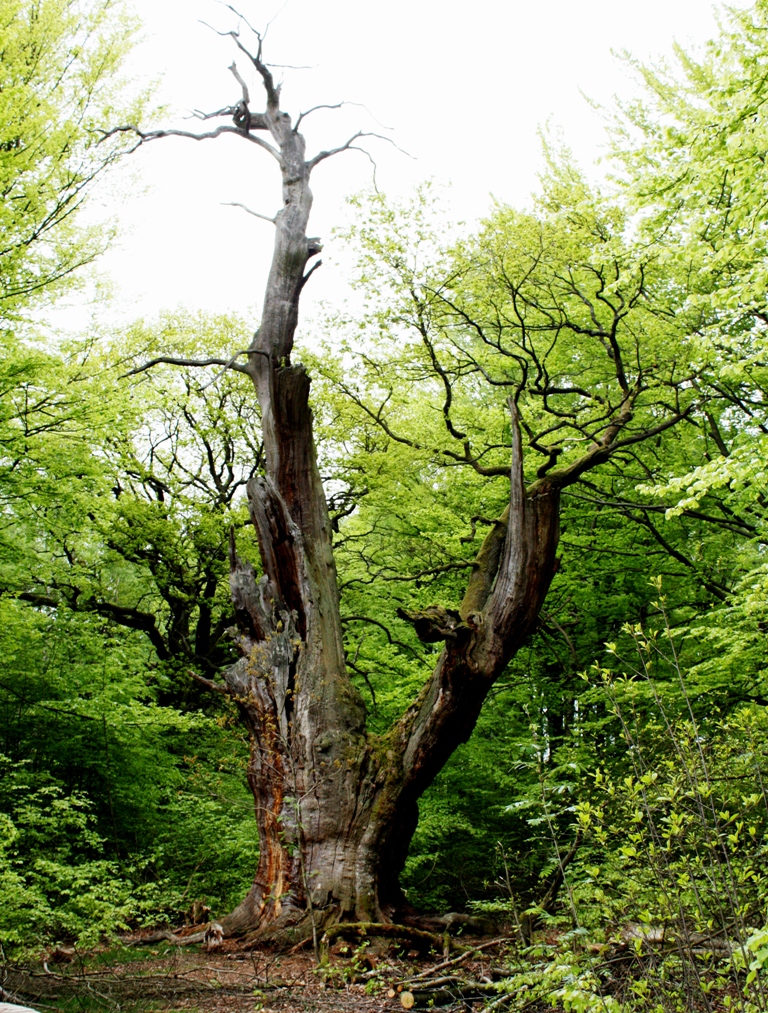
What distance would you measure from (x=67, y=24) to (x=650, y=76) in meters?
7.20

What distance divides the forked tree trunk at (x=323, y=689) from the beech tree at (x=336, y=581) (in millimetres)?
15

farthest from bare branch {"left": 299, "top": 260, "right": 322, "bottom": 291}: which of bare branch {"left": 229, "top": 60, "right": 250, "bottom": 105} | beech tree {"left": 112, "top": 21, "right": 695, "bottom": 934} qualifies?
bare branch {"left": 229, "top": 60, "right": 250, "bottom": 105}

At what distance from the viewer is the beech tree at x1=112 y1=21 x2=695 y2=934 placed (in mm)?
6387

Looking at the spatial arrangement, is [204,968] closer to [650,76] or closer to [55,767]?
[55,767]

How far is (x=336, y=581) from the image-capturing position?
7676 mm

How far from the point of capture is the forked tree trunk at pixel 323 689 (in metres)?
6.34

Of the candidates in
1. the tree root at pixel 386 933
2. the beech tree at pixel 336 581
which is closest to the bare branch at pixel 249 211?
the beech tree at pixel 336 581

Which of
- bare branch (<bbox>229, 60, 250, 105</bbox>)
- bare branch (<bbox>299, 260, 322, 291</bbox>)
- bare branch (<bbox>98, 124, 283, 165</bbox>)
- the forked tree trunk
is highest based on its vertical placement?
bare branch (<bbox>229, 60, 250, 105</bbox>)

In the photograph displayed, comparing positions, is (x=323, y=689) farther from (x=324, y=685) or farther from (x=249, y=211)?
(x=249, y=211)

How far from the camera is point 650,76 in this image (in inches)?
384

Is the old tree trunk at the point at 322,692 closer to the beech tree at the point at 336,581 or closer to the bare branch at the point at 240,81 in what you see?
the beech tree at the point at 336,581

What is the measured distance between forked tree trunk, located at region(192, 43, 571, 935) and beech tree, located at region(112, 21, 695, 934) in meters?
0.02

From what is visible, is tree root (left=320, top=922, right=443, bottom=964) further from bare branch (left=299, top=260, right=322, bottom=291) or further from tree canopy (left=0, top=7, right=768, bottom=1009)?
bare branch (left=299, top=260, right=322, bottom=291)

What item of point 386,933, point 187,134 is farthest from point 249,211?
point 386,933
